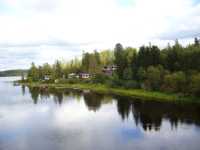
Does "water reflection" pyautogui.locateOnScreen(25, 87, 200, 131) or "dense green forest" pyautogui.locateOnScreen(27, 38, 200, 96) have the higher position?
"dense green forest" pyautogui.locateOnScreen(27, 38, 200, 96)

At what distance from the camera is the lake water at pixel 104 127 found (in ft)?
75.8

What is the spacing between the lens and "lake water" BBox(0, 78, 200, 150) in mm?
23109

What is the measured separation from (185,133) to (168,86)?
22.4 metres

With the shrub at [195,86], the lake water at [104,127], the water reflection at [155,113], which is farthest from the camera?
the shrub at [195,86]

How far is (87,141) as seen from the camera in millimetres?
23969

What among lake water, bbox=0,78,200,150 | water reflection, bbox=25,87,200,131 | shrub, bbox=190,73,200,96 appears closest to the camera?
lake water, bbox=0,78,200,150

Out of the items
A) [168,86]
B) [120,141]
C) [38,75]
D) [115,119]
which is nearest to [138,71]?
[168,86]

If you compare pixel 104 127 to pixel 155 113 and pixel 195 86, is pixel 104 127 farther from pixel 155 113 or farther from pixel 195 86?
pixel 195 86

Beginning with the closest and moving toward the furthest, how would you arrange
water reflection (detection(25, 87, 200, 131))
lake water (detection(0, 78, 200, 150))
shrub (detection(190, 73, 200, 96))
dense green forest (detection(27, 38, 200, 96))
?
lake water (detection(0, 78, 200, 150)) < water reflection (detection(25, 87, 200, 131)) < shrub (detection(190, 73, 200, 96)) < dense green forest (detection(27, 38, 200, 96))

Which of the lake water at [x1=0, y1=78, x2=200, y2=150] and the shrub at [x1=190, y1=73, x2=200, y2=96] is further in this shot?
the shrub at [x1=190, y1=73, x2=200, y2=96]

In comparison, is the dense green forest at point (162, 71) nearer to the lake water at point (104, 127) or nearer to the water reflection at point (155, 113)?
the water reflection at point (155, 113)

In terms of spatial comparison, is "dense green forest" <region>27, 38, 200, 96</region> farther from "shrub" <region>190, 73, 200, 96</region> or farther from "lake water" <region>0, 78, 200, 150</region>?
"lake water" <region>0, 78, 200, 150</region>

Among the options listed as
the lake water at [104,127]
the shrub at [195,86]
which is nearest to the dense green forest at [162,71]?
the shrub at [195,86]

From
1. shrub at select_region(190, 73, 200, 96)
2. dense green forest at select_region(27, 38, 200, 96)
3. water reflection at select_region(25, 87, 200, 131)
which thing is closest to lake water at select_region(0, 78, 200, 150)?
water reflection at select_region(25, 87, 200, 131)
